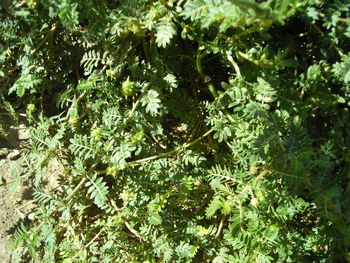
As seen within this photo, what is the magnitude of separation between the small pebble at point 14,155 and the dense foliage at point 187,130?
0.99 feet

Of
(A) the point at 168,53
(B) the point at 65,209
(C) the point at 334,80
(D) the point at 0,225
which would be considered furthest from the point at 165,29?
(D) the point at 0,225

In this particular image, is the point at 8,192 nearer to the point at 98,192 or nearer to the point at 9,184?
the point at 9,184

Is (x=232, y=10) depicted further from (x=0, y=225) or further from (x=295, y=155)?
(x=0, y=225)

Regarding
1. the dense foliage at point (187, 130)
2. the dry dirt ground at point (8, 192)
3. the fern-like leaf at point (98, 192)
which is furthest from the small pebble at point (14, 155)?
the fern-like leaf at point (98, 192)

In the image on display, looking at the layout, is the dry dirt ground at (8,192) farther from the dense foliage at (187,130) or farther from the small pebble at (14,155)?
the dense foliage at (187,130)

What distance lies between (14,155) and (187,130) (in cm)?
107

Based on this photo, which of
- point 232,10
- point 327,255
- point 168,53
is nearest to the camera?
point 232,10

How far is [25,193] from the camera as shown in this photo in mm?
2438

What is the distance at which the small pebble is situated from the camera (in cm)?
248

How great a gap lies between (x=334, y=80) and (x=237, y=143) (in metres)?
0.51

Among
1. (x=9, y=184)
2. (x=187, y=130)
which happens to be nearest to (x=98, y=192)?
(x=187, y=130)

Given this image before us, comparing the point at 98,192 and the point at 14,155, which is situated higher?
the point at 98,192

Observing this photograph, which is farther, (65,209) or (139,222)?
(139,222)

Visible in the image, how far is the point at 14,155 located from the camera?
2486mm
